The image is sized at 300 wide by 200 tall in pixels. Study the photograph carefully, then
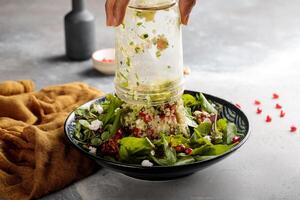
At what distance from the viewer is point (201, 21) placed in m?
4.24

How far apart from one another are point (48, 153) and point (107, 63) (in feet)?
3.48

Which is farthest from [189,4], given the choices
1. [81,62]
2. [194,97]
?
[81,62]

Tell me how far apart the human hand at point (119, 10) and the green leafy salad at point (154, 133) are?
31cm

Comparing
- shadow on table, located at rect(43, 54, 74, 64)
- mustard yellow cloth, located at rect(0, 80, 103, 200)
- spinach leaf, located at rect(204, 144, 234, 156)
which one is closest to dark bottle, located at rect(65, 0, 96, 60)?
shadow on table, located at rect(43, 54, 74, 64)

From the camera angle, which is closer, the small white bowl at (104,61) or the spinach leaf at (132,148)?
the spinach leaf at (132,148)

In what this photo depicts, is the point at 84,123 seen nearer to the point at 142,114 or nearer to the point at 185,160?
the point at 142,114

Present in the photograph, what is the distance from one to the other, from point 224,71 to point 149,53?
123 centimetres

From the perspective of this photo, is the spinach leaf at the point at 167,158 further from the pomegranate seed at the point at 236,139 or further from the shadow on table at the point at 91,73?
the shadow on table at the point at 91,73

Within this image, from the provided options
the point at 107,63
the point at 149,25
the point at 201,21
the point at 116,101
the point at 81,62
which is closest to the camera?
the point at 149,25

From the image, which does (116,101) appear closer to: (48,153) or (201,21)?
(48,153)

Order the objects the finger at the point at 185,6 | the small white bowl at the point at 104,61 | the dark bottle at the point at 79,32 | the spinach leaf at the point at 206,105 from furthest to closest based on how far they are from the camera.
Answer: the dark bottle at the point at 79,32 < the small white bowl at the point at 104,61 < the spinach leaf at the point at 206,105 < the finger at the point at 185,6

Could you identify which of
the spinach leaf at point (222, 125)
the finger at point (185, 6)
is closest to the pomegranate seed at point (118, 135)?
the spinach leaf at point (222, 125)

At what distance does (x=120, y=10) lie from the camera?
228cm

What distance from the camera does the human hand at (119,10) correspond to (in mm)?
2271
